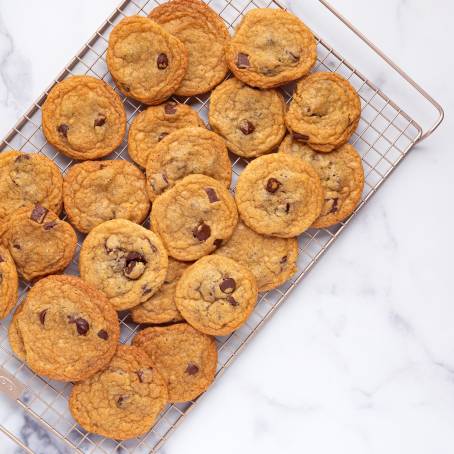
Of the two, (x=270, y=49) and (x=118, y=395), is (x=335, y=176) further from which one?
(x=118, y=395)

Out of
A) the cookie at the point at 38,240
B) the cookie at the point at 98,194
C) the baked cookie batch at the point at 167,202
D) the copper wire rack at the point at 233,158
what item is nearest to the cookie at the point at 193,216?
the baked cookie batch at the point at 167,202

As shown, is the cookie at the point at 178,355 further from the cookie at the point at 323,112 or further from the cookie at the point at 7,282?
the cookie at the point at 323,112

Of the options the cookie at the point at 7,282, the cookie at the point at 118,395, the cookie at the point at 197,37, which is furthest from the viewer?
the cookie at the point at 197,37

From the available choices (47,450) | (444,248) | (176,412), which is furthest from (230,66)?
(47,450)

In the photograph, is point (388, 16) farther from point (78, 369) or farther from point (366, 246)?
point (78, 369)

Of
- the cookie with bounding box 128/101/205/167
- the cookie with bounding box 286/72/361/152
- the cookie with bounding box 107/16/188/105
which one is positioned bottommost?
the cookie with bounding box 128/101/205/167

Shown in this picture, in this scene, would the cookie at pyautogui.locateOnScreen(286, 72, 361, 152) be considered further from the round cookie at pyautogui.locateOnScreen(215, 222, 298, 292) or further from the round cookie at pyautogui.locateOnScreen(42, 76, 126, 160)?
the round cookie at pyautogui.locateOnScreen(42, 76, 126, 160)

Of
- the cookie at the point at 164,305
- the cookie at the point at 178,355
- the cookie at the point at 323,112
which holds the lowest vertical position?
the cookie at the point at 178,355

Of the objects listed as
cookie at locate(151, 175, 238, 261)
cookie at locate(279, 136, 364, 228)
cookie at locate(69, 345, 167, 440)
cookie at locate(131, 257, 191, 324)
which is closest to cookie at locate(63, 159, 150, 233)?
cookie at locate(151, 175, 238, 261)
